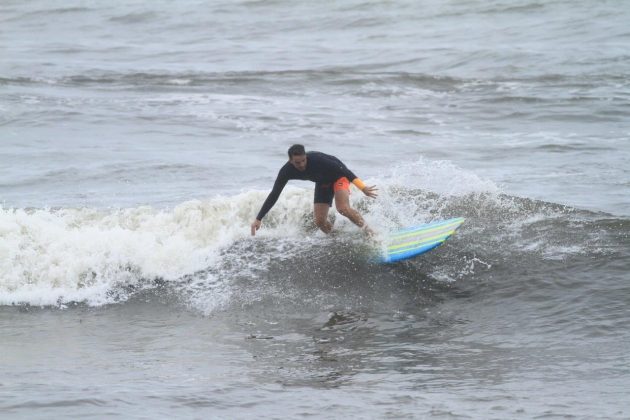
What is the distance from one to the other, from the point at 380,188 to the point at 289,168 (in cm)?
299

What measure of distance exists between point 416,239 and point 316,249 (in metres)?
1.39

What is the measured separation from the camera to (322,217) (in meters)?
10.5

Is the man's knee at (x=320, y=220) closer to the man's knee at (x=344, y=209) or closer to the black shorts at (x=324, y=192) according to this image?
the black shorts at (x=324, y=192)

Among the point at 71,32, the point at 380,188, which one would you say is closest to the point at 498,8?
the point at 71,32

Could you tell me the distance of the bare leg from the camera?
10328 mm

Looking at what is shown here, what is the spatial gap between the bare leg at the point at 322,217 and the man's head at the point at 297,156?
3.01 feet

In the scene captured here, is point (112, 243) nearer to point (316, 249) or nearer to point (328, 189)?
point (316, 249)

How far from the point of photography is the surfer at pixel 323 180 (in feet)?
31.7

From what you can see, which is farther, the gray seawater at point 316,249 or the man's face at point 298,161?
the man's face at point 298,161

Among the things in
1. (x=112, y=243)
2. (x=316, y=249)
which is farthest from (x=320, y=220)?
(x=112, y=243)

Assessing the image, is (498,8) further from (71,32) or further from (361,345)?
(361,345)

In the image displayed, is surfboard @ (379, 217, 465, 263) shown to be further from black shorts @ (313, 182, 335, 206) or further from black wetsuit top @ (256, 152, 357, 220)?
black wetsuit top @ (256, 152, 357, 220)

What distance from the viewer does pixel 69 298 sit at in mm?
9875

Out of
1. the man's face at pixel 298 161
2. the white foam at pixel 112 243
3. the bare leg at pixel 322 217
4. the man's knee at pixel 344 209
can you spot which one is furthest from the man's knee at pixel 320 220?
the man's face at pixel 298 161
